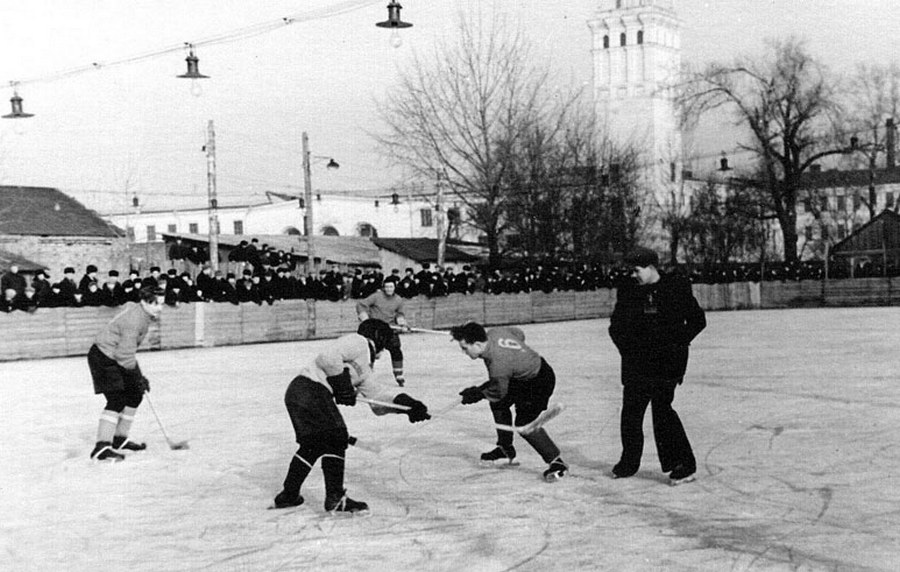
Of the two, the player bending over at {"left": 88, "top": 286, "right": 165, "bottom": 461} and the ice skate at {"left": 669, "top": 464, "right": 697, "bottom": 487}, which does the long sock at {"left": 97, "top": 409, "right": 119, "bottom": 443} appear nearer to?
the player bending over at {"left": 88, "top": 286, "right": 165, "bottom": 461}

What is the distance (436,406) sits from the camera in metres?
14.3

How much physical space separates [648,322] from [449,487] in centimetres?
201

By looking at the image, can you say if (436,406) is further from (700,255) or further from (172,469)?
(700,255)

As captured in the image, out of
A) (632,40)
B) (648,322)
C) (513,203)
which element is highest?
(632,40)

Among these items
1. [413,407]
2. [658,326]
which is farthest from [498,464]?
[658,326]

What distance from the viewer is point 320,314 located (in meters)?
30.8

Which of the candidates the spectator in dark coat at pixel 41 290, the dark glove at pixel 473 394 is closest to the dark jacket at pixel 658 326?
the dark glove at pixel 473 394

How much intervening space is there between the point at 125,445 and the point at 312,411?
4.17m

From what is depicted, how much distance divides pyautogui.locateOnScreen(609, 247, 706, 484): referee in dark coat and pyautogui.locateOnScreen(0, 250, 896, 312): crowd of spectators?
649 centimetres

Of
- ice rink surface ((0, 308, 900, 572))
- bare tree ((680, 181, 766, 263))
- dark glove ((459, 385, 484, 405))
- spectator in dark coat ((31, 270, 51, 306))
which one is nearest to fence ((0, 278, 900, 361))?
spectator in dark coat ((31, 270, 51, 306))

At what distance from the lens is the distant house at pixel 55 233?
52.7 metres

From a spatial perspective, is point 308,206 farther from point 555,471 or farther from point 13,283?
point 555,471

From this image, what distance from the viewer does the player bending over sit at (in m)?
10.6

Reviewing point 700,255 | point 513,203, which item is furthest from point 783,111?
point 513,203
